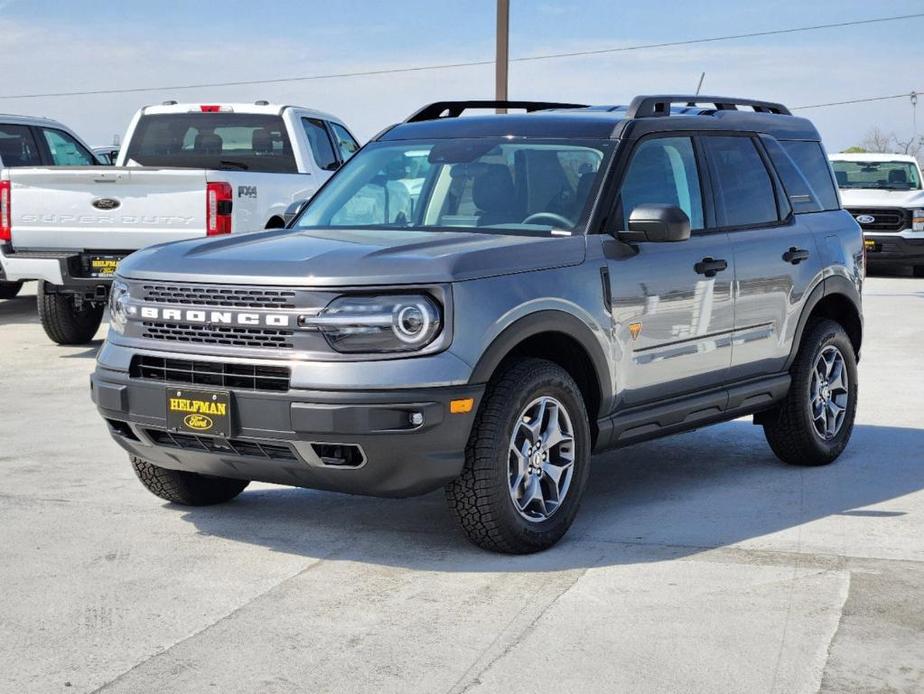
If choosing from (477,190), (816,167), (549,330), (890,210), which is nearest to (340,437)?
(549,330)

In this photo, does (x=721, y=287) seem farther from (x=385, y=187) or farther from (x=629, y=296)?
(x=385, y=187)

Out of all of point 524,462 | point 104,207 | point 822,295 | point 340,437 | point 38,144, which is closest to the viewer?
point 340,437

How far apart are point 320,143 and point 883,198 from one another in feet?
35.9

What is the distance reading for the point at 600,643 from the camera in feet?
15.6

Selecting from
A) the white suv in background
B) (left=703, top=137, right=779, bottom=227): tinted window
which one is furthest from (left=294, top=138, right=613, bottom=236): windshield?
the white suv in background

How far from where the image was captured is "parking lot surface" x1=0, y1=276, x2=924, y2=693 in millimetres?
4512

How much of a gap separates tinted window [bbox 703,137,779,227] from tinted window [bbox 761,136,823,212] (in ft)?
0.51

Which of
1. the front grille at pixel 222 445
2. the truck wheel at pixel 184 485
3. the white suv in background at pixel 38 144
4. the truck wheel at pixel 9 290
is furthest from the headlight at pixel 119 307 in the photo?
the truck wheel at pixel 9 290

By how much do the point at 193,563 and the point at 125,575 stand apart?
0.96ft

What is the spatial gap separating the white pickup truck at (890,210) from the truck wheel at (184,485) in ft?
54.3

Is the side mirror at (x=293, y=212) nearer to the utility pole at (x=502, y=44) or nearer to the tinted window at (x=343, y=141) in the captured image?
the tinted window at (x=343, y=141)

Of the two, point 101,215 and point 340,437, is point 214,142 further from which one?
point 340,437

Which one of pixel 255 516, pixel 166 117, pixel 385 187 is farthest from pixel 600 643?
pixel 166 117

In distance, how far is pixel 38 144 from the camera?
16.0 m
